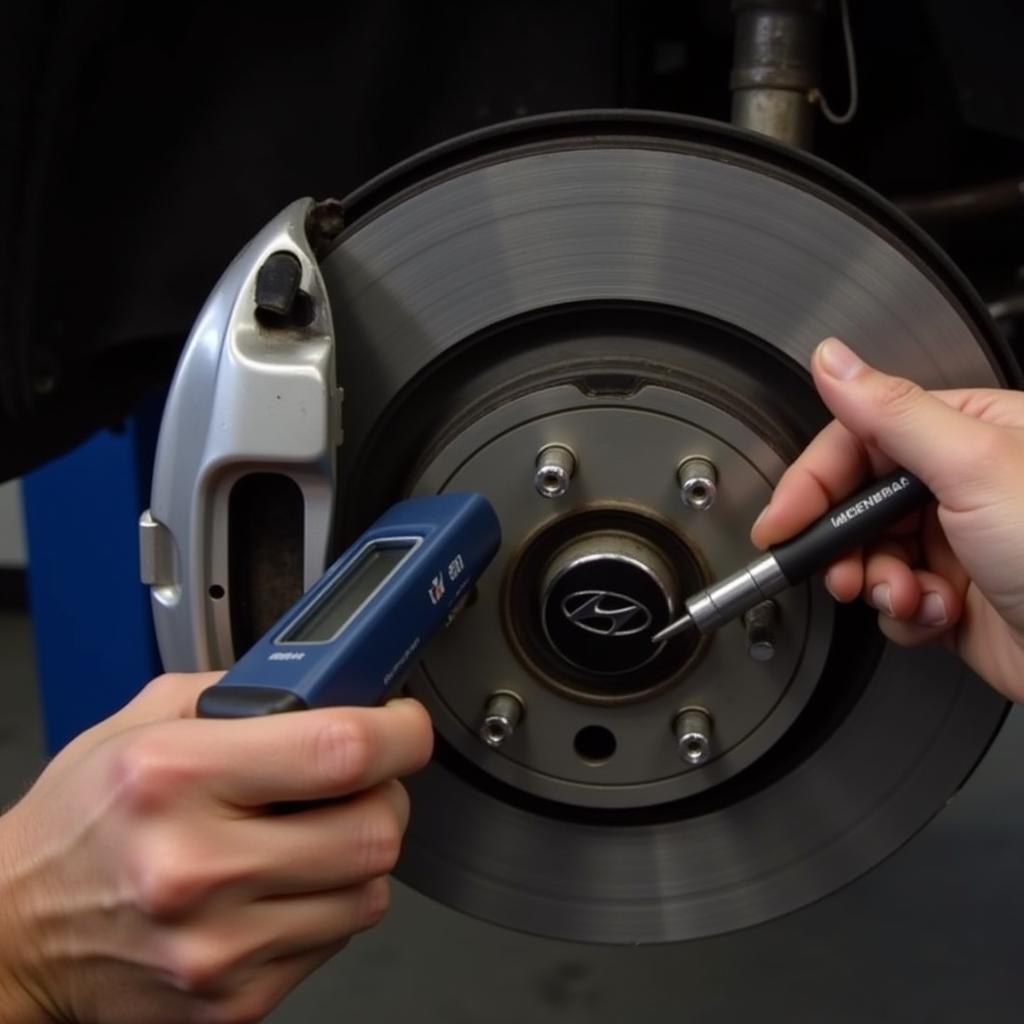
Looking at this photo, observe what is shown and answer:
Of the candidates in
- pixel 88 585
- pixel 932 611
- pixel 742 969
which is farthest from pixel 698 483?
pixel 88 585

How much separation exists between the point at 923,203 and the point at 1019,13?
13 centimetres

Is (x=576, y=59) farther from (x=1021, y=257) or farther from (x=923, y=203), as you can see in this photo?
(x=1021, y=257)

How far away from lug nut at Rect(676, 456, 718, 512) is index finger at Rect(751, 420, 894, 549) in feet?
0.09

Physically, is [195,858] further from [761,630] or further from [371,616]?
[761,630]

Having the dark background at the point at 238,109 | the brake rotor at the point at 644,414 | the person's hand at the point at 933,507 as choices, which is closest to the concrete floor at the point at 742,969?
the brake rotor at the point at 644,414

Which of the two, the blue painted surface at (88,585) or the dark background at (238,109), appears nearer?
the dark background at (238,109)

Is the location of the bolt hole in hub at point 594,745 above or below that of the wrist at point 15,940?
above

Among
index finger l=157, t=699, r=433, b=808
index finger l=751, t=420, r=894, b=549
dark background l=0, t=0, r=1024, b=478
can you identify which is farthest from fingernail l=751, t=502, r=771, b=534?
dark background l=0, t=0, r=1024, b=478

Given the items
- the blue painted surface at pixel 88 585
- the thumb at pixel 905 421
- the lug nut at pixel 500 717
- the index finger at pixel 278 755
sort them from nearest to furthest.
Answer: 1. the index finger at pixel 278 755
2. the thumb at pixel 905 421
3. the lug nut at pixel 500 717
4. the blue painted surface at pixel 88 585

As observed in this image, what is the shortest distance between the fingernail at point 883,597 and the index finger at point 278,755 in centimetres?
28

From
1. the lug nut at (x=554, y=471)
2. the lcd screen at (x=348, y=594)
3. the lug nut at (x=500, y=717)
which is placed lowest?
the lug nut at (x=500, y=717)

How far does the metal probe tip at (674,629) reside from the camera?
524 millimetres

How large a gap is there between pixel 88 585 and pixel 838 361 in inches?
39.1

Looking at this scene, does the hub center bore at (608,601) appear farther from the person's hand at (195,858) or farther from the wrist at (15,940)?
the wrist at (15,940)
